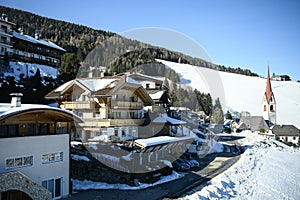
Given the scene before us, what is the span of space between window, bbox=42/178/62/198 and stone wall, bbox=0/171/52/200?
141 cm

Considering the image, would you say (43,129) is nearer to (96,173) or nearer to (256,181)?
(96,173)

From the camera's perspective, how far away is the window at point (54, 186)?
1509 centimetres

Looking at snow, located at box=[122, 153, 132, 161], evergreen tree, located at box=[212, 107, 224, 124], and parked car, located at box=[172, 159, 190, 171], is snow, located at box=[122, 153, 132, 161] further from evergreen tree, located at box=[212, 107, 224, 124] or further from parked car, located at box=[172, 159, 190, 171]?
evergreen tree, located at box=[212, 107, 224, 124]

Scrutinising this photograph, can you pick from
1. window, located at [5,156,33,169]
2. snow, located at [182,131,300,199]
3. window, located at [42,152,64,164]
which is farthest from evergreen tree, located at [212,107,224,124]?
window, located at [5,156,33,169]

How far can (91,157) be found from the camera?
2048cm

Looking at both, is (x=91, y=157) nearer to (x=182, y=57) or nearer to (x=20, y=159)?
(x=20, y=159)

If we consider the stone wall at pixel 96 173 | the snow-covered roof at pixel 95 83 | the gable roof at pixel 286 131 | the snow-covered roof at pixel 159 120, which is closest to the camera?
the stone wall at pixel 96 173

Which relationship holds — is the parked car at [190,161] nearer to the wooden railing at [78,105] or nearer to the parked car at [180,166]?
the parked car at [180,166]

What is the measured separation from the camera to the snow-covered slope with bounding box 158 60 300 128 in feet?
292

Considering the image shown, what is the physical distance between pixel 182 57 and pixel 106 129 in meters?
105

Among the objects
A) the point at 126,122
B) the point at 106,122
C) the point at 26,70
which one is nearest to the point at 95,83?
the point at 106,122

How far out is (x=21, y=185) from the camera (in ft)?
41.8

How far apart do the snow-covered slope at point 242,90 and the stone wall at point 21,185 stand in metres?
67.5

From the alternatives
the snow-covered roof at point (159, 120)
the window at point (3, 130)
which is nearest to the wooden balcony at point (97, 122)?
the snow-covered roof at point (159, 120)
